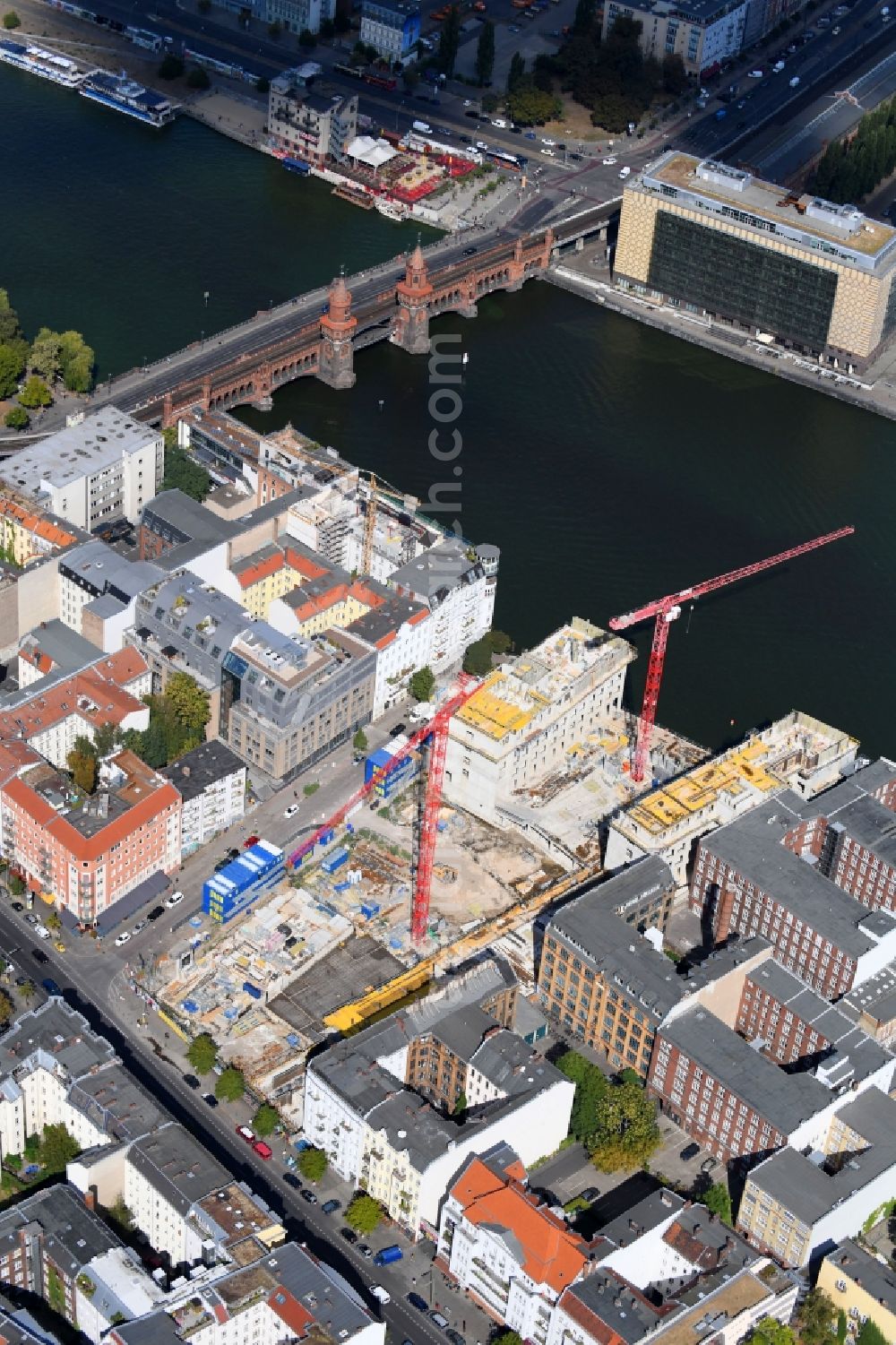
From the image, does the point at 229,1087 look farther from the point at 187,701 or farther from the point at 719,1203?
the point at 187,701

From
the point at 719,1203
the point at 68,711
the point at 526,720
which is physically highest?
the point at 526,720

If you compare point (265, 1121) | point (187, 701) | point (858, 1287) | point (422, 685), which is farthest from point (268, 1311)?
point (422, 685)

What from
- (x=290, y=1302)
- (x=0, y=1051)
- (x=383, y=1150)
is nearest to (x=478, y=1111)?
(x=383, y=1150)

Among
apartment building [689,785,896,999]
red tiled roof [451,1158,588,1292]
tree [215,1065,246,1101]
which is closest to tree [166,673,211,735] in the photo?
tree [215,1065,246,1101]

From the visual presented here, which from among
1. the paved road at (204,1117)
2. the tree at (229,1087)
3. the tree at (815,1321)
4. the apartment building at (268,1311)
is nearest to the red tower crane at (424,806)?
the paved road at (204,1117)

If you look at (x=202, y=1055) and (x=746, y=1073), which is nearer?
(x=746, y=1073)

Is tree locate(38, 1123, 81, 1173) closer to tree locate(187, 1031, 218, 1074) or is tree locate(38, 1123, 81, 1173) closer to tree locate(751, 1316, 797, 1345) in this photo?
tree locate(187, 1031, 218, 1074)

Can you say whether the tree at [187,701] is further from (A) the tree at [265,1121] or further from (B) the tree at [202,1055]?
(A) the tree at [265,1121]

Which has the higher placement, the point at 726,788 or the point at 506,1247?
the point at 726,788
